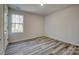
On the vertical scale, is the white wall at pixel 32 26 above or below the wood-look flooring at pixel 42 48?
above

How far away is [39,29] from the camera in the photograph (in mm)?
1811

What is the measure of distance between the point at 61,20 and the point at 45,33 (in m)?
0.35

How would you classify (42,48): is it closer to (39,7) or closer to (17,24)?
(17,24)

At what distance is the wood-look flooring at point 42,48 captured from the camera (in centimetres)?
165

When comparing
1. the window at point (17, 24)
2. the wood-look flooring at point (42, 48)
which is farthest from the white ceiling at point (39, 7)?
the wood-look flooring at point (42, 48)

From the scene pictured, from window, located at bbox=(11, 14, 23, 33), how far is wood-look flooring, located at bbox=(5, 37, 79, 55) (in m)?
0.22

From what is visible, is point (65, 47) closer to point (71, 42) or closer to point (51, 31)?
point (71, 42)

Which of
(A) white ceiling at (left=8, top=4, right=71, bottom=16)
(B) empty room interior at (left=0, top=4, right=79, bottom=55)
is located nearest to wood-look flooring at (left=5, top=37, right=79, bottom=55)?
(B) empty room interior at (left=0, top=4, right=79, bottom=55)

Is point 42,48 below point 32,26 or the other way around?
below

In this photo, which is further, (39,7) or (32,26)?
(32,26)

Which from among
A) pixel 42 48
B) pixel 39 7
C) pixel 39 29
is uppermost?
pixel 39 7

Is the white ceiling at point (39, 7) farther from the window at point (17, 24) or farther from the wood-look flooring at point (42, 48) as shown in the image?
the wood-look flooring at point (42, 48)

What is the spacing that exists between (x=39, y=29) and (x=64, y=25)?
43 cm

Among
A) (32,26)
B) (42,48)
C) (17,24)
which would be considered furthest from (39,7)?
(42,48)
